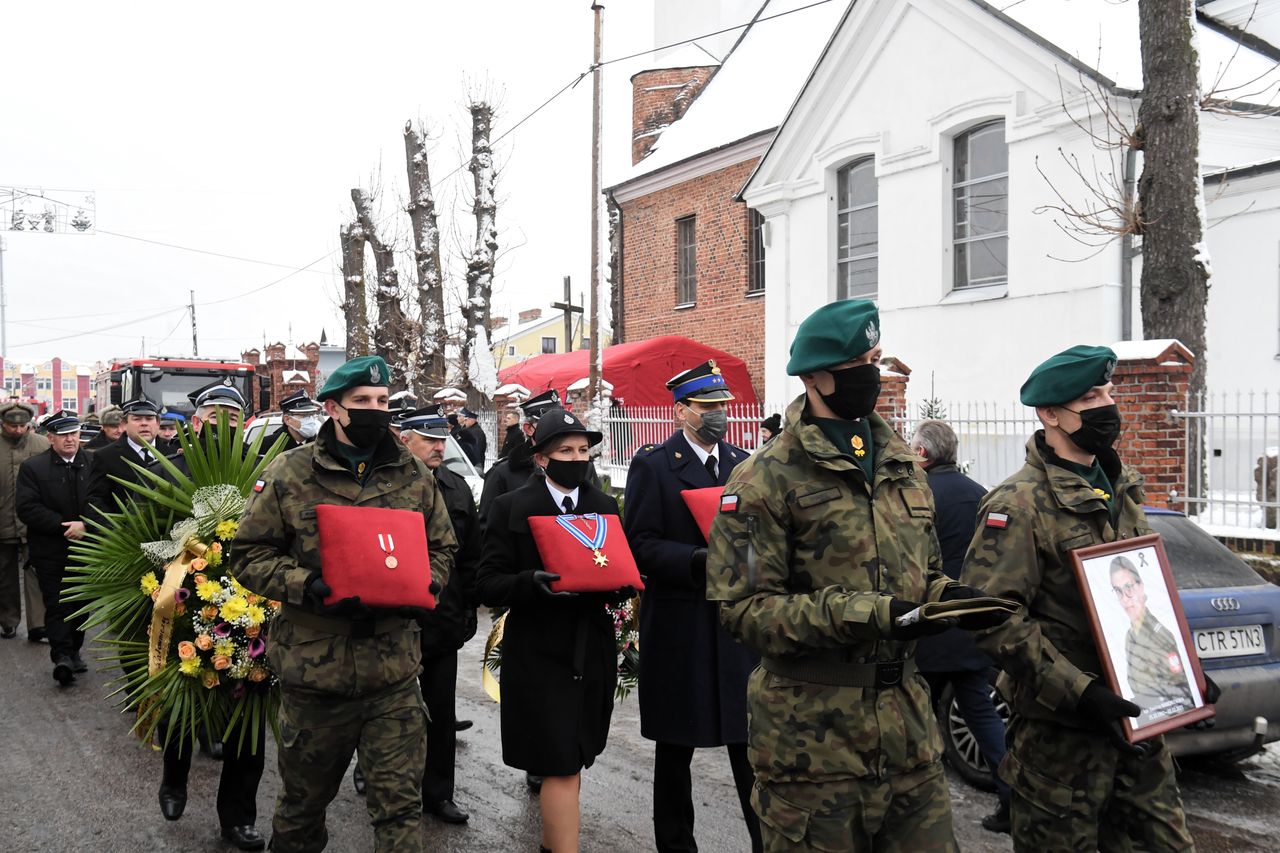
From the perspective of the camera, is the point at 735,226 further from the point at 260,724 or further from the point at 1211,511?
the point at 260,724

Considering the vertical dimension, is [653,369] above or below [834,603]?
above

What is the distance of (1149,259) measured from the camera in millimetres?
9703

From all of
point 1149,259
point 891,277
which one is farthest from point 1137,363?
point 891,277

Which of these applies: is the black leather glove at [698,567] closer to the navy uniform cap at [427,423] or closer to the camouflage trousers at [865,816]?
the camouflage trousers at [865,816]

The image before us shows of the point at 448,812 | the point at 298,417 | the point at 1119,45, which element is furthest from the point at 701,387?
the point at 1119,45

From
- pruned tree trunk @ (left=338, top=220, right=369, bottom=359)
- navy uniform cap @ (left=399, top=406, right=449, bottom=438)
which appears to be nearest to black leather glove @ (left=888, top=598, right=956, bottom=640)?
navy uniform cap @ (left=399, top=406, right=449, bottom=438)

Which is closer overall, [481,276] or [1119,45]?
[1119,45]

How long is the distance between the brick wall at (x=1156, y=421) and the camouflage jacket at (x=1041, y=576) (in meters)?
6.54

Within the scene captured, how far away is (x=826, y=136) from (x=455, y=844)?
577 inches

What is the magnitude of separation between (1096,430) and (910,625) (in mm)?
1310

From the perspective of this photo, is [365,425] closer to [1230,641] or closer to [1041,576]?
[1041,576]

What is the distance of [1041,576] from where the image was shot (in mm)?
3336

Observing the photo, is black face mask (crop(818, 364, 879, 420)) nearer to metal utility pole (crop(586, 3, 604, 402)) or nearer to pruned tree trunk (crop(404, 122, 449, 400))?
metal utility pole (crop(586, 3, 604, 402))

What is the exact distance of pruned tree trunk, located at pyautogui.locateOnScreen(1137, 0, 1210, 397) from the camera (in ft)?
30.9
